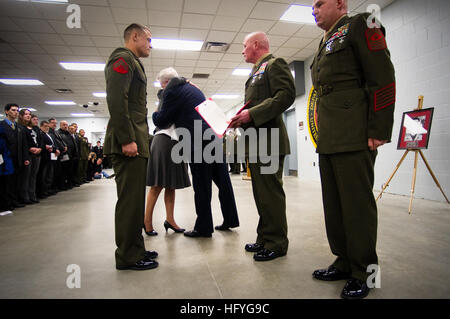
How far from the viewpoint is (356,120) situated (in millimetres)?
1212

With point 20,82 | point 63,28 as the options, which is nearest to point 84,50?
point 63,28

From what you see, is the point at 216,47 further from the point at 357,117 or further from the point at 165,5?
the point at 357,117

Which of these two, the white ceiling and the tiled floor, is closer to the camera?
the tiled floor

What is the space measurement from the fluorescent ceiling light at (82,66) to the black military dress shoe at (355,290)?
7.82m

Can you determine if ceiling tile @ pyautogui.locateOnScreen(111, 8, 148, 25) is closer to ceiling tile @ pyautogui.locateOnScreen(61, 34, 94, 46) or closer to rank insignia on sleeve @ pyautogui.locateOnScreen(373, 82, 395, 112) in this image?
ceiling tile @ pyautogui.locateOnScreen(61, 34, 94, 46)

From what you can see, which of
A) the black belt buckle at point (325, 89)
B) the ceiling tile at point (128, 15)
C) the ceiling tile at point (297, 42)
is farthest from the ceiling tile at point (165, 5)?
the black belt buckle at point (325, 89)

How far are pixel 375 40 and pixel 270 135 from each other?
2.48 feet

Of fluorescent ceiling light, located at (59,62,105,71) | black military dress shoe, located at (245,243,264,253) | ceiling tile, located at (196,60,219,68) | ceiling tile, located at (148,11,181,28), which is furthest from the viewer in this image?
Answer: ceiling tile, located at (196,60,219,68)

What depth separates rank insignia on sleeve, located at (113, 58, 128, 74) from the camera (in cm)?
145

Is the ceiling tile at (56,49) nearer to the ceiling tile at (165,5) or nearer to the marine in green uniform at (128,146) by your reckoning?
the ceiling tile at (165,5)

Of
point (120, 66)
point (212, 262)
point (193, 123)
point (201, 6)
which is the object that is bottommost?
point (212, 262)

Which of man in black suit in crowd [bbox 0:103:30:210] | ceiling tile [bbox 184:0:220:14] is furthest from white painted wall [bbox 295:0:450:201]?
man in black suit in crowd [bbox 0:103:30:210]

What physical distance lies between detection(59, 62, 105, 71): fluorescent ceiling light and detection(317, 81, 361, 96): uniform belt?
289 inches

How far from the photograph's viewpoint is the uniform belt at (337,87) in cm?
124
